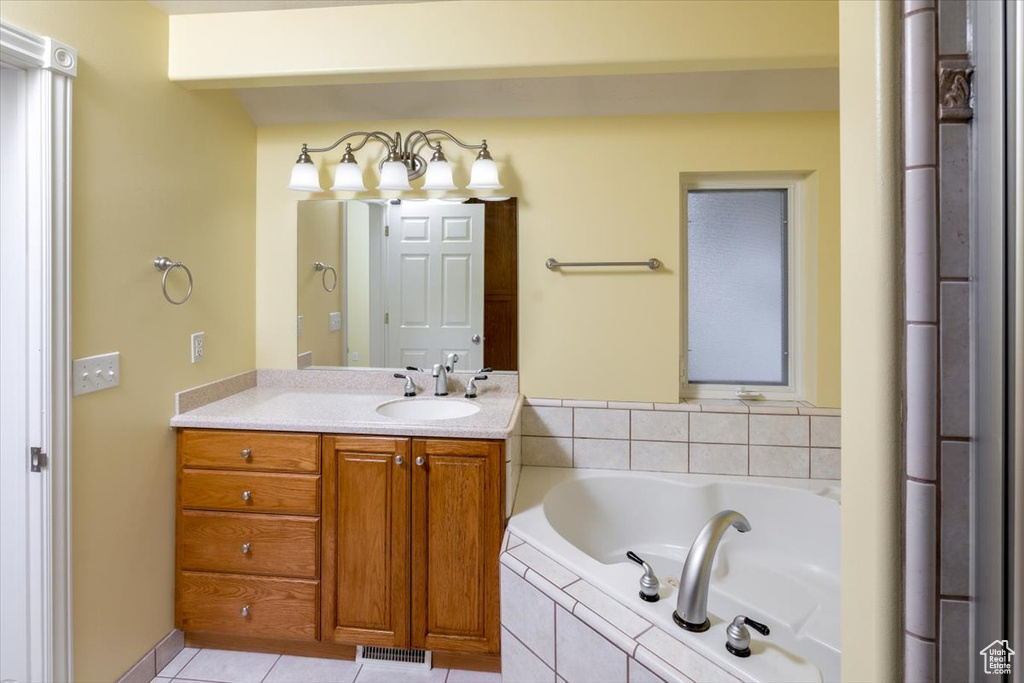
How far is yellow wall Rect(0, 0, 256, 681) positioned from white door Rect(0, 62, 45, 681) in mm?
101

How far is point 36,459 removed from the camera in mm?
1462

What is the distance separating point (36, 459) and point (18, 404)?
161 millimetres

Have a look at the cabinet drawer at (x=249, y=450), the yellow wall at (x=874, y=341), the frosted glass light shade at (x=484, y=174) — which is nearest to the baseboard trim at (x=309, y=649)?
the cabinet drawer at (x=249, y=450)

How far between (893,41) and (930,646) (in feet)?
2.29

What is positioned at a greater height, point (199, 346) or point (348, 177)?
point (348, 177)

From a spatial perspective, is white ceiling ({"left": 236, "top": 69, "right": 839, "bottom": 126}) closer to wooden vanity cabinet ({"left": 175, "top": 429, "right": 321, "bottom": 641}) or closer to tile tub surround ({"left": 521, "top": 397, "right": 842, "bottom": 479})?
tile tub surround ({"left": 521, "top": 397, "right": 842, "bottom": 479})

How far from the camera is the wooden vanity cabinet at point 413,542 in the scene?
6.02 feet

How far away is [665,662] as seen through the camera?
1175 mm

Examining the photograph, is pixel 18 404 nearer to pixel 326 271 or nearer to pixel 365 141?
pixel 326 271

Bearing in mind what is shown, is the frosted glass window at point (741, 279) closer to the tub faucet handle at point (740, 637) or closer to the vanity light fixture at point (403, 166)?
the vanity light fixture at point (403, 166)

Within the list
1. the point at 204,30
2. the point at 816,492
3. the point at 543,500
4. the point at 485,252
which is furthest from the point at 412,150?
the point at 816,492

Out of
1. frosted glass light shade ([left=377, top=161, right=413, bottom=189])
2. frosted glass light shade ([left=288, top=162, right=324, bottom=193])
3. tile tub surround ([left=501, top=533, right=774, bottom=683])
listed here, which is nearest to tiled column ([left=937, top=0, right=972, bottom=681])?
tile tub surround ([left=501, top=533, right=774, bottom=683])

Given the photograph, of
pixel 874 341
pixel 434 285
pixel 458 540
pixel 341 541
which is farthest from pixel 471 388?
pixel 874 341

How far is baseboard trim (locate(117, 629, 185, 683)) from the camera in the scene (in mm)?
1792
